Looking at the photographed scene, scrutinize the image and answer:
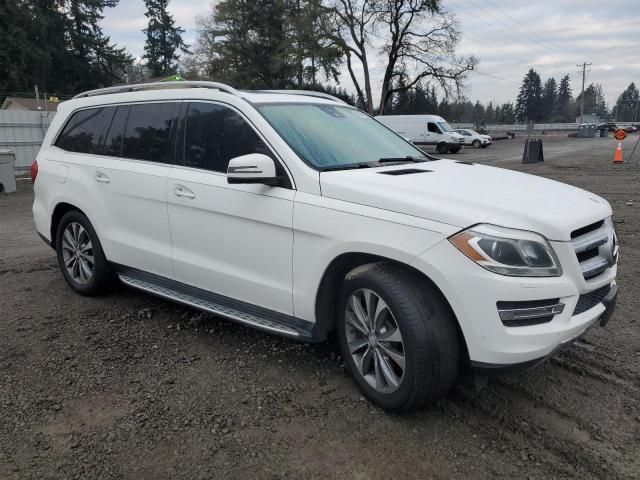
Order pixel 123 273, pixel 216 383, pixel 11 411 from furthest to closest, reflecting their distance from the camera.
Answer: pixel 123 273 → pixel 216 383 → pixel 11 411

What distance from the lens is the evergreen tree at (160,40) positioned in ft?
219

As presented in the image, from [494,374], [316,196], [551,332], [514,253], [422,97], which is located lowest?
[494,374]

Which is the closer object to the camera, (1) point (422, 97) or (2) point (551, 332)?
(2) point (551, 332)

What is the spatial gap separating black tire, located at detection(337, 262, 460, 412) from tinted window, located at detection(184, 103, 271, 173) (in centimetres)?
123

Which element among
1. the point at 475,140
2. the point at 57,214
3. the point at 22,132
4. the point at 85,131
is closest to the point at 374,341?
the point at 85,131

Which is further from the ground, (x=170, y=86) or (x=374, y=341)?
(x=170, y=86)

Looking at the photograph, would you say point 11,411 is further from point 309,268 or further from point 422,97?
point 422,97

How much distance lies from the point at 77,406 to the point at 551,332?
273cm

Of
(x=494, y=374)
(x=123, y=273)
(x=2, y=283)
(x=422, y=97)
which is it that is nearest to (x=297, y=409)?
(x=494, y=374)

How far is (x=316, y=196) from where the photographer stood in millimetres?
3205

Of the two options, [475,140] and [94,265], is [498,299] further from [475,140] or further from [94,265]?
[475,140]

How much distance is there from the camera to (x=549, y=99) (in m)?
118

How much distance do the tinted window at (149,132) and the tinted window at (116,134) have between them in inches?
2.6

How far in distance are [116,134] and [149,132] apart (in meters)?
0.49
